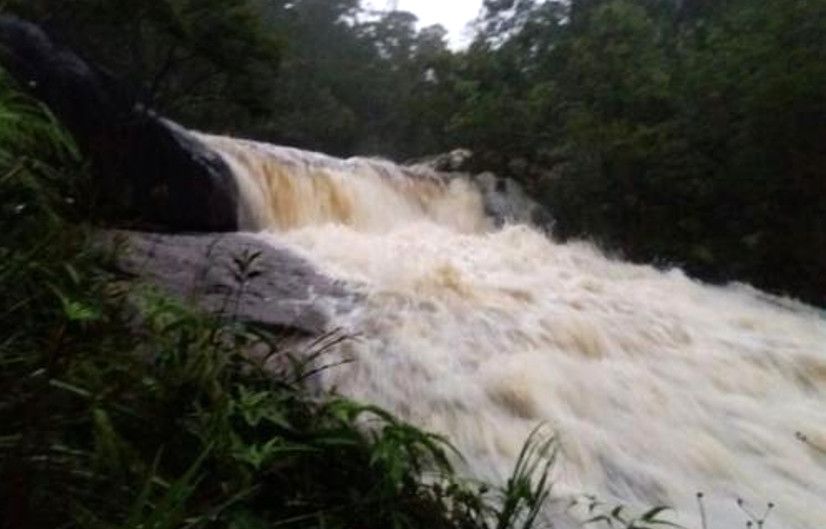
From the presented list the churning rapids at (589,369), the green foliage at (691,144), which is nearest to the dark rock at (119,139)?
the churning rapids at (589,369)

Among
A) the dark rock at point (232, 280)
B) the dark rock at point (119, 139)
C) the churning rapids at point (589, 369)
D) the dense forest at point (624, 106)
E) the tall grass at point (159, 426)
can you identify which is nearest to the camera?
the tall grass at point (159, 426)

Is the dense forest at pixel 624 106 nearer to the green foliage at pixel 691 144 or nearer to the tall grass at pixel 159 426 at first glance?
the green foliage at pixel 691 144

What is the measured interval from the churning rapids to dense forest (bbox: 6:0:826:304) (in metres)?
1.71

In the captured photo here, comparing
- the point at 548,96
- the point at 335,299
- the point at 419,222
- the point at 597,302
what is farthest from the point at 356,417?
the point at 548,96

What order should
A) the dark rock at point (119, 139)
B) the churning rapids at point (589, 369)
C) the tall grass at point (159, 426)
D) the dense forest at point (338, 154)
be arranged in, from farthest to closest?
the dark rock at point (119, 139) → the churning rapids at point (589, 369) → the dense forest at point (338, 154) → the tall grass at point (159, 426)

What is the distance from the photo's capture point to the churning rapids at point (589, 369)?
3564 mm

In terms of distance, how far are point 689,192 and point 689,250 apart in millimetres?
810

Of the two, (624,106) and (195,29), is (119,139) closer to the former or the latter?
(195,29)

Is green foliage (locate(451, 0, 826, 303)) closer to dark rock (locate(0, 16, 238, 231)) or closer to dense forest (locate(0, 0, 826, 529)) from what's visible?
dense forest (locate(0, 0, 826, 529))

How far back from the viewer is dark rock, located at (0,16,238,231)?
5867mm

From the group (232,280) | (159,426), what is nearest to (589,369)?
(232,280)

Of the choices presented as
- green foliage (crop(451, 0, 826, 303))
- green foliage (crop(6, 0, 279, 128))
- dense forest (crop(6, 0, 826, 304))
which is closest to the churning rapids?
green foliage (crop(6, 0, 279, 128))

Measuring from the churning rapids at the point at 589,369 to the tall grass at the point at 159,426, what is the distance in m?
0.92

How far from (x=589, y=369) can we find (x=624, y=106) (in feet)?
29.5
